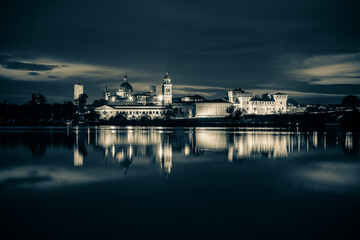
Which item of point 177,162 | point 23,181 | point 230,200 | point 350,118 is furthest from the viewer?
point 350,118

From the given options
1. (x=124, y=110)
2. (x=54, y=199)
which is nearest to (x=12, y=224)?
(x=54, y=199)

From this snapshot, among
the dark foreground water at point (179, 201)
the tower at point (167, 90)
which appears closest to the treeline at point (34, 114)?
the tower at point (167, 90)

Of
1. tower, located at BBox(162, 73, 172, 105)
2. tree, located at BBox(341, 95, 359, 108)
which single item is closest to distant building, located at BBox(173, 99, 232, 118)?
tower, located at BBox(162, 73, 172, 105)

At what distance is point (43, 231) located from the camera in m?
→ 8.05

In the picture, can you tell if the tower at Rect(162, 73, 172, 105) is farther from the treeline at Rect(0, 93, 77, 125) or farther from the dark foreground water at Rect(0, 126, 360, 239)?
the dark foreground water at Rect(0, 126, 360, 239)

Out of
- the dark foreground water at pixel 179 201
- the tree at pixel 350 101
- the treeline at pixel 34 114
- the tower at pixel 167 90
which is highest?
the tower at pixel 167 90

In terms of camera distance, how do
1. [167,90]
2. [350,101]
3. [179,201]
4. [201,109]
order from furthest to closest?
[167,90] → [201,109] → [350,101] → [179,201]

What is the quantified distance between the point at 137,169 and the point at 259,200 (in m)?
7.14

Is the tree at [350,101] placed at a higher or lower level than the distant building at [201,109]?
higher

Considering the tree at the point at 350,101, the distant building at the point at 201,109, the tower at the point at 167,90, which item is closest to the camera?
the tree at the point at 350,101

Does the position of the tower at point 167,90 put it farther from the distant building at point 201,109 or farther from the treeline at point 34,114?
the treeline at point 34,114

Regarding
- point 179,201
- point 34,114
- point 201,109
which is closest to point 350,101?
point 201,109

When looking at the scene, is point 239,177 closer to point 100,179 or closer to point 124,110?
point 100,179

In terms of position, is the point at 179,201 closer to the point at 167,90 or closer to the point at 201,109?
the point at 201,109
